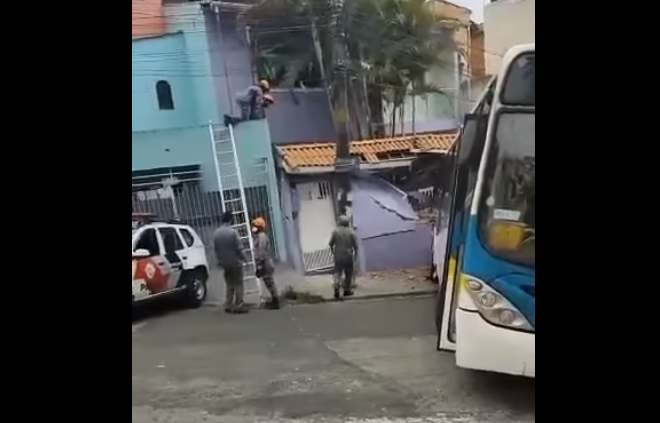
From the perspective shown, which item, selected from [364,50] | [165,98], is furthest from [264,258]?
[364,50]

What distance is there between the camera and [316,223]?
3.09m

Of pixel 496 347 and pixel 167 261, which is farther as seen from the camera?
pixel 167 261

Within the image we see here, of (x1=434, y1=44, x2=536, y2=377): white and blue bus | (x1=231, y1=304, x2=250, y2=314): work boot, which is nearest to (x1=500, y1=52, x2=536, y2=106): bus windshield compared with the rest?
(x1=434, y1=44, x2=536, y2=377): white and blue bus

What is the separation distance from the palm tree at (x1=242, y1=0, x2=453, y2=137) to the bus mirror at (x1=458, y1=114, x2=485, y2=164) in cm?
19

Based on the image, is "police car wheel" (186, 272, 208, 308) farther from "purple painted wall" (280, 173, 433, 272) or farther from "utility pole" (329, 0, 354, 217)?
"utility pole" (329, 0, 354, 217)

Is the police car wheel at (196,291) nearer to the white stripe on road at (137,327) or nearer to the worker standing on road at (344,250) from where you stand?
the white stripe on road at (137,327)

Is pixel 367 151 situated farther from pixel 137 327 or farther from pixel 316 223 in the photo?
pixel 137 327

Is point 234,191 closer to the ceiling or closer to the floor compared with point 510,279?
closer to the ceiling

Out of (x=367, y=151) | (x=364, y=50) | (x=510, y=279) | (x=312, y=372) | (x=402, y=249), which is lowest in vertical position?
(x=312, y=372)

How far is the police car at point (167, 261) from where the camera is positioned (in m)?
3.08

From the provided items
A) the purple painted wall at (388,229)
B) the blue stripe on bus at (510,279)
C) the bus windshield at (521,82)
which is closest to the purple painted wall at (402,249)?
the purple painted wall at (388,229)

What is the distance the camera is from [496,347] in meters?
2.92

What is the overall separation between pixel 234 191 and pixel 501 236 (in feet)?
3.49
